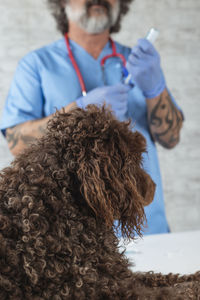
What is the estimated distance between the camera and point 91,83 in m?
1.48

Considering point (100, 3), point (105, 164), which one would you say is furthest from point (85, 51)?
point (105, 164)

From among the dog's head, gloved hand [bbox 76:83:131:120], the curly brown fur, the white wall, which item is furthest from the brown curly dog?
the white wall

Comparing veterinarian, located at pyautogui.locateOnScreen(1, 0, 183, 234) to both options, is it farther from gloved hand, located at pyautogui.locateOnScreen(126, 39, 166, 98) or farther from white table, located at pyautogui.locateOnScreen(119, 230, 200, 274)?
white table, located at pyautogui.locateOnScreen(119, 230, 200, 274)

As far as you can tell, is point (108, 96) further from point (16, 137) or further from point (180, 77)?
point (180, 77)

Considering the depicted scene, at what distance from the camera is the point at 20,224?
20.5 inches

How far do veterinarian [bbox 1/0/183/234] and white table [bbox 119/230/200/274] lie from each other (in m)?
0.24

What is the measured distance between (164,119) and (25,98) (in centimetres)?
53

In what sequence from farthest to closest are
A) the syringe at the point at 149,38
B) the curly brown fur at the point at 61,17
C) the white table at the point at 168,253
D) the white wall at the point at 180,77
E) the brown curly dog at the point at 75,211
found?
the white wall at the point at 180,77
the curly brown fur at the point at 61,17
the syringe at the point at 149,38
the white table at the point at 168,253
the brown curly dog at the point at 75,211

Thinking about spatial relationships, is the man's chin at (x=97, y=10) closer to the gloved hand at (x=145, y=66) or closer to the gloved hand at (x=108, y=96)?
the gloved hand at (x=145, y=66)

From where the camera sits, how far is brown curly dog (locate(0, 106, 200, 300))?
512 millimetres

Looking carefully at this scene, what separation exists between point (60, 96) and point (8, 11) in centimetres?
151

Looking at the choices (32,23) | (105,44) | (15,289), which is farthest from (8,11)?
(15,289)

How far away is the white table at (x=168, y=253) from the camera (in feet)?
2.97

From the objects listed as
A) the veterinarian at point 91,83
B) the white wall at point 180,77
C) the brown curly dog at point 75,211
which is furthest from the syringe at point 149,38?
the white wall at point 180,77
